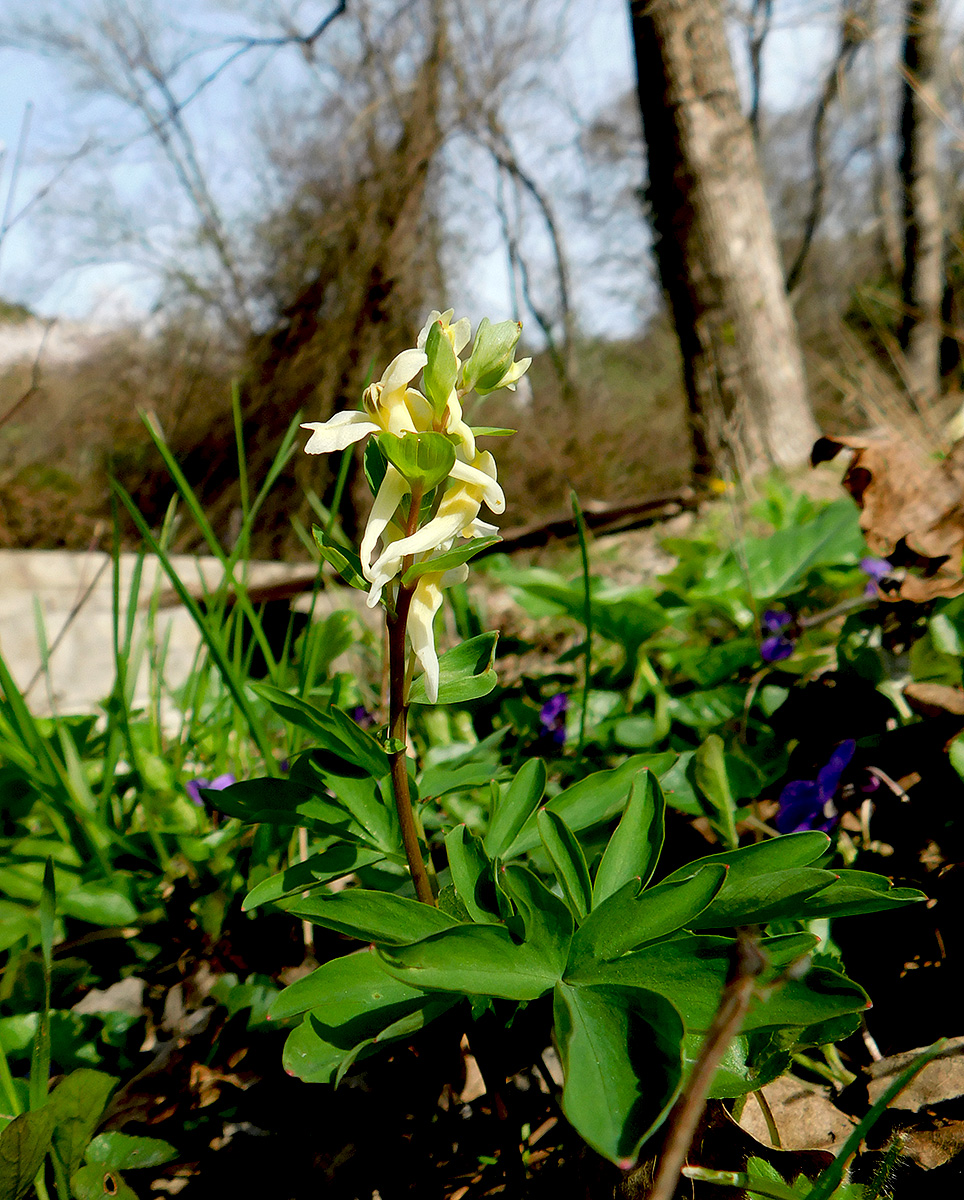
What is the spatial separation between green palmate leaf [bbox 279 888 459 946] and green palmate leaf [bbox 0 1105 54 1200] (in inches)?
9.1

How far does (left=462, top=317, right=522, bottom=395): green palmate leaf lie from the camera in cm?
53

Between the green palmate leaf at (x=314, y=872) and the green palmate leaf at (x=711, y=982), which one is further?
the green palmate leaf at (x=314, y=872)

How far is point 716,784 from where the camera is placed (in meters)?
0.73

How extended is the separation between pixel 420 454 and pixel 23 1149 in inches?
21.4

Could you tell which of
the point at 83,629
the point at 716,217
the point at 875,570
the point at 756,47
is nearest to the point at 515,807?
the point at 875,570

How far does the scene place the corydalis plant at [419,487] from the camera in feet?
1.60

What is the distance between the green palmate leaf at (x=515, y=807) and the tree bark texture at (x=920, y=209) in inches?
311

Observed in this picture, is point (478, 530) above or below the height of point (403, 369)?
below

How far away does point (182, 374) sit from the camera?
7430mm

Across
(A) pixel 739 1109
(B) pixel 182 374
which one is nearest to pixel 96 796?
(A) pixel 739 1109

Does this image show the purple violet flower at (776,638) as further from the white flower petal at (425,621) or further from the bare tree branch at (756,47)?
the bare tree branch at (756,47)

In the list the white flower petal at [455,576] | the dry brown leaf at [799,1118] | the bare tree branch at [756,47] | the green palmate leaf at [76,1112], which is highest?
the bare tree branch at [756,47]

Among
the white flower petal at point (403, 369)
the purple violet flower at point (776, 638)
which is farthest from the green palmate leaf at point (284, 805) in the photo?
the purple violet flower at point (776, 638)

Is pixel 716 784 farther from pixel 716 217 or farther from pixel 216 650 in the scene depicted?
pixel 716 217
